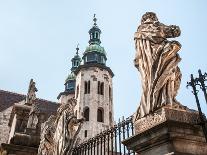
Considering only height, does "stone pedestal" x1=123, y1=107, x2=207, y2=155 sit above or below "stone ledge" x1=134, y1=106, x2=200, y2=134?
below

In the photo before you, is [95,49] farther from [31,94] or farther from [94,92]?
[31,94]

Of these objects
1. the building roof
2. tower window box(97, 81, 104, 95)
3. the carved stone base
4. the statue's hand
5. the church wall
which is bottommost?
the carved stone base

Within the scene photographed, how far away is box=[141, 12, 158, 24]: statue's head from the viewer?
5.71 m

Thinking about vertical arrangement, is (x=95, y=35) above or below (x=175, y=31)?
above

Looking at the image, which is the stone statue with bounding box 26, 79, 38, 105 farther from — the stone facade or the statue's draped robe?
the stone facade

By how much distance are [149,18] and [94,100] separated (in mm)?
42854

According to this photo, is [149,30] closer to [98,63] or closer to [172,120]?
[172,120]

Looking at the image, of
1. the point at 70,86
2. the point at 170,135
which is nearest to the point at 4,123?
the point at 70,86

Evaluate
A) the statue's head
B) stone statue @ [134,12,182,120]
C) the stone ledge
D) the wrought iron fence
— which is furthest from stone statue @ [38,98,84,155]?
the stone ledge

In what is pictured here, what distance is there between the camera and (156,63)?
16.9ft

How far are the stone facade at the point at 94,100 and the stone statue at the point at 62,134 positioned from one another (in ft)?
109

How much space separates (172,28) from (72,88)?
181ft

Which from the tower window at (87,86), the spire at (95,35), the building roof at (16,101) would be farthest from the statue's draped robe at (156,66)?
the spire at (95,35)

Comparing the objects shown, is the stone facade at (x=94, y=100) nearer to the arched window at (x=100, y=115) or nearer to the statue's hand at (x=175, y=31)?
the arched window at (x=100, y=115)
